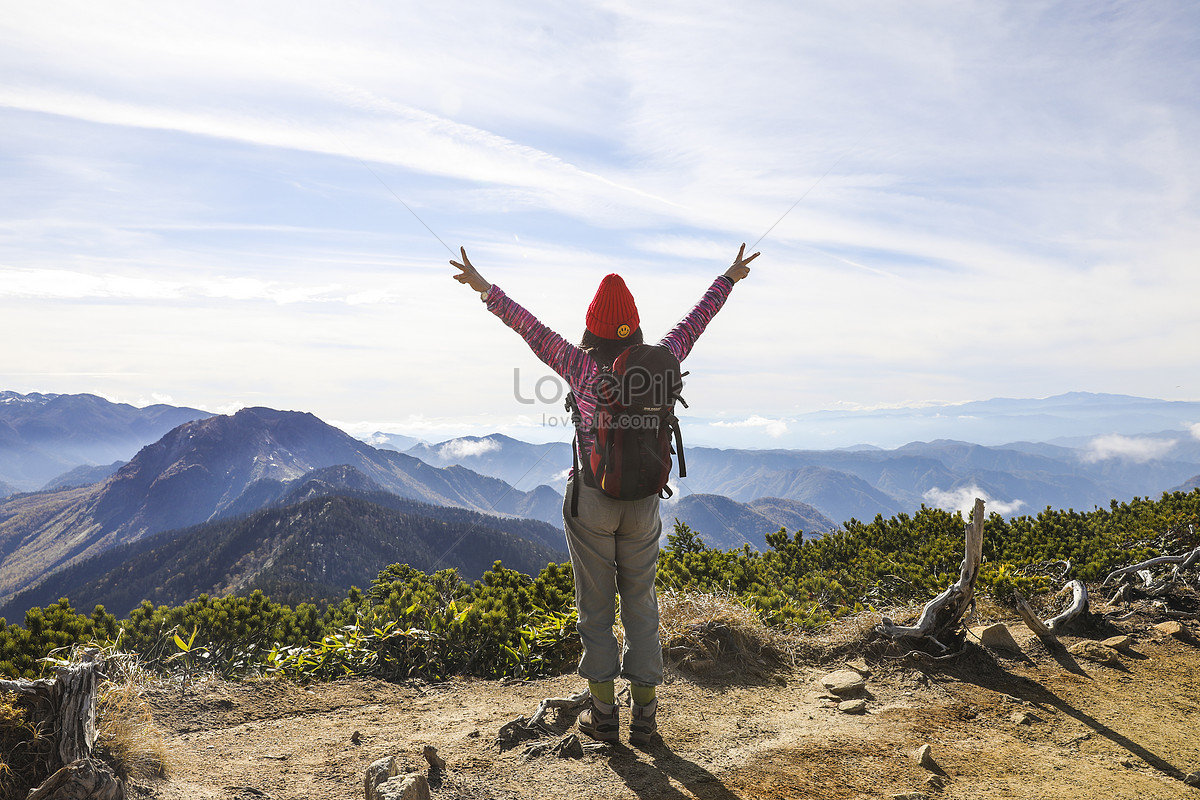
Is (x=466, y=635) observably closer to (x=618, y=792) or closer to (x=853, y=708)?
(x=618, y=792)

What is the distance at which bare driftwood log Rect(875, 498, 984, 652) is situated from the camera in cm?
566

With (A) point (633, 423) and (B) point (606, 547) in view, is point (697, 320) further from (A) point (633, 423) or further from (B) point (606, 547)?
(B) point (606, 547)

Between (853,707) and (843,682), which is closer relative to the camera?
(853,707)

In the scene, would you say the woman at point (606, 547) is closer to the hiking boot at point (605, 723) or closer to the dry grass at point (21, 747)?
the hiking boot at point (605, 723)

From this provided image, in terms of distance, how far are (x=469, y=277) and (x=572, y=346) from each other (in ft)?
3.09

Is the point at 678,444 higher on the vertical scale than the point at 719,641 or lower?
higher

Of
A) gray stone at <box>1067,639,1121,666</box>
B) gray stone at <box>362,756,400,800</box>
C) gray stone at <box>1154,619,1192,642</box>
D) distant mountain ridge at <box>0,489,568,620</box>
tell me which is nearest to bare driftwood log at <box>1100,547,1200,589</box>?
gray stone at <box>1154,619,1192,642</box>

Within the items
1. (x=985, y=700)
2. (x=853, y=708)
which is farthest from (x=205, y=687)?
(x=985, y=700)

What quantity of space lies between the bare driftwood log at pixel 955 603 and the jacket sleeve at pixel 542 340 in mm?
4137

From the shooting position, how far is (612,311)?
13.5 ft

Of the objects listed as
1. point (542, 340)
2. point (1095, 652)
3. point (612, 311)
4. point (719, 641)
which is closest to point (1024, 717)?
point (1095, 652)

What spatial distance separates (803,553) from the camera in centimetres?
905

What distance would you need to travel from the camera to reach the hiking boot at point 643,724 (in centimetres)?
427

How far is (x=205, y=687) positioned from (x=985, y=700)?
21.3 feet
